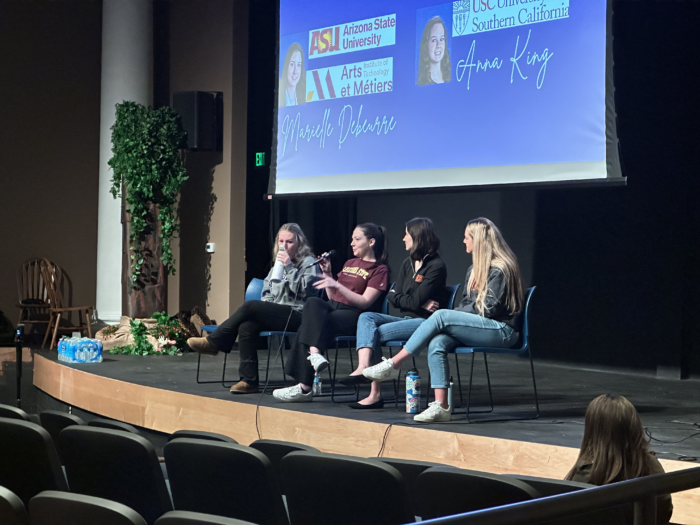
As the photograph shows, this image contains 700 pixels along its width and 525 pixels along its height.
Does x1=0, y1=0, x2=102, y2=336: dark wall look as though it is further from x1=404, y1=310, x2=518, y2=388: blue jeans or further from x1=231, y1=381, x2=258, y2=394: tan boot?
x1=404, y1=310, x2=518, y2=388: blue jeans

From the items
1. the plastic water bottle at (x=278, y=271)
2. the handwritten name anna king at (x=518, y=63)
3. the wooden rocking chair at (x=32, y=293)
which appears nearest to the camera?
the handwritten name anna king at (x=518, y=63)

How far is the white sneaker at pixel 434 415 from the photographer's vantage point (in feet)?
11.7

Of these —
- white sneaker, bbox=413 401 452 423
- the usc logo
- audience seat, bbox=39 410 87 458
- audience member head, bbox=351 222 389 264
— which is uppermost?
the usc logo

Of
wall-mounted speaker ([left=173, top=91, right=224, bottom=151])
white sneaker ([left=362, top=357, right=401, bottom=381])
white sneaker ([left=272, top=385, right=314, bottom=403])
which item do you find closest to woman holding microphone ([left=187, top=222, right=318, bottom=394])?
white sneaker ([left=272, top=385, right=314, bottom=403])

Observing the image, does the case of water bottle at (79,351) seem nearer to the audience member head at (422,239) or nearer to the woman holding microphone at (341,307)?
the woman holding microphone at (341,307)

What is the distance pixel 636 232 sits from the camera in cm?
548

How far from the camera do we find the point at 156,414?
15.1 feet

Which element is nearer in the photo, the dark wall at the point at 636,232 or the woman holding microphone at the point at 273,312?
the woman holding microphone at the point at 273,312

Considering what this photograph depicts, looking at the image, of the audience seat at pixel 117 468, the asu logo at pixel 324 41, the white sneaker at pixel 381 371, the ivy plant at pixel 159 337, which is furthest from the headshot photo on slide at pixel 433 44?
the audience seat at pixel 117 468

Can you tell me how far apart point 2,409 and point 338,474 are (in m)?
1.25

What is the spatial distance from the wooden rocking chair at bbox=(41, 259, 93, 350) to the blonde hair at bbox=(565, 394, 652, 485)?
585 centimetres

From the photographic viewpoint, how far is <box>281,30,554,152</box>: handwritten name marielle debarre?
4.52m

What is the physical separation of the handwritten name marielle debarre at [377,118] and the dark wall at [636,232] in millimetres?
Answer: 494

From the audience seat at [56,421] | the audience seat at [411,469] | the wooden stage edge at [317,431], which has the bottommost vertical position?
the wooden stage edge at [317,431]
